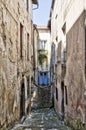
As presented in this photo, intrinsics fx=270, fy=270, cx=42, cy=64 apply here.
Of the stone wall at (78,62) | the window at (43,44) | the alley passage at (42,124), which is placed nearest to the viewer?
the stone wall at (78,62)

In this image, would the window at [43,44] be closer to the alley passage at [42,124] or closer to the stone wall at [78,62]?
the alley passage at [42,124]

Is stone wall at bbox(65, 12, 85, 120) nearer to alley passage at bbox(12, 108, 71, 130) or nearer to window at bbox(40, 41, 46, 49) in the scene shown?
alley passage at bbox(12, 108, 71, 130)

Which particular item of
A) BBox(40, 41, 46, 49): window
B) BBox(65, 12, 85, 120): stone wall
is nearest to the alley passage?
BBox(65, 12, 85, 120): stone wall

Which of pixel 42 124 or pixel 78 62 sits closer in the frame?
pixel 78 62

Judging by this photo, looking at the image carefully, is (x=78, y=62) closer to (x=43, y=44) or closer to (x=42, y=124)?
(x=42, y=124)

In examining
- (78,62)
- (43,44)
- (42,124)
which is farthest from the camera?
(43,44)

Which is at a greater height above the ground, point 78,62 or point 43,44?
point 43,44

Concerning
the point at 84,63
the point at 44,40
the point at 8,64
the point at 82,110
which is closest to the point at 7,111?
the point at 8,64

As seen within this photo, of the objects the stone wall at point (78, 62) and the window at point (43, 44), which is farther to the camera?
the window at point (43, 44)

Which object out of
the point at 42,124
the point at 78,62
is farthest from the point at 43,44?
the point at 78,62

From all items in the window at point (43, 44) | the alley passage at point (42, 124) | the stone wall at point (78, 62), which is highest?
the window at point (43, 44)

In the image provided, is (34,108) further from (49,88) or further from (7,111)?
(7,111)

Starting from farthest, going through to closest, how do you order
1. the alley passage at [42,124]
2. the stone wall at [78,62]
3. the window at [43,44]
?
the window at [43,44] → the alley passage at [42,124] → the stone wall at [78,62]

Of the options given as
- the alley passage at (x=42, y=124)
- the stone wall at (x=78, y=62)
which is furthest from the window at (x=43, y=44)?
the stone wall at (x=78, y=62)
